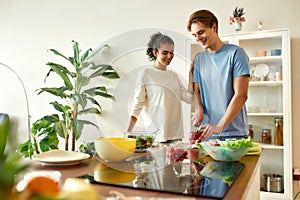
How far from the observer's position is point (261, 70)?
111 inches

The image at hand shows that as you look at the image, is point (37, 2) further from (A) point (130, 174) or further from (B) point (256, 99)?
(A) point (130, 174)

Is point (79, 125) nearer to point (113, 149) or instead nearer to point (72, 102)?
point (72, 102)

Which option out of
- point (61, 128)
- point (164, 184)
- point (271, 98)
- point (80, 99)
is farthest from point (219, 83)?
point (61, 128)

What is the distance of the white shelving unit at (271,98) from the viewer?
2623 millimetres

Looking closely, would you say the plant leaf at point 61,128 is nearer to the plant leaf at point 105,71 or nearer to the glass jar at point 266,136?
the plant leaf at point 105,71

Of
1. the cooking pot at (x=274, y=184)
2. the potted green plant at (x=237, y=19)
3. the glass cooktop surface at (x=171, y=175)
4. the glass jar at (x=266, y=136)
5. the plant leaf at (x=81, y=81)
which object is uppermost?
the potted green plant at (x=237, y=19)

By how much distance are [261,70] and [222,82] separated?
50.1 inches

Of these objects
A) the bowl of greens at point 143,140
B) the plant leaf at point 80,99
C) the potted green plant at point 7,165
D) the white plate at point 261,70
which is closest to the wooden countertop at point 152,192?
the bowl of greens at point 143,140

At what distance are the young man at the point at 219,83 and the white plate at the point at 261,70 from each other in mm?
1200

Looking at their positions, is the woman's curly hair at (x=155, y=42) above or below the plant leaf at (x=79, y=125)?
above

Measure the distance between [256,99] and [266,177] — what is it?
0.73 meters

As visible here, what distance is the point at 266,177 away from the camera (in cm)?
266

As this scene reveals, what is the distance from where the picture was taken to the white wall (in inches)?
115

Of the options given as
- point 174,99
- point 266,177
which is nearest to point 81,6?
point 174,99
